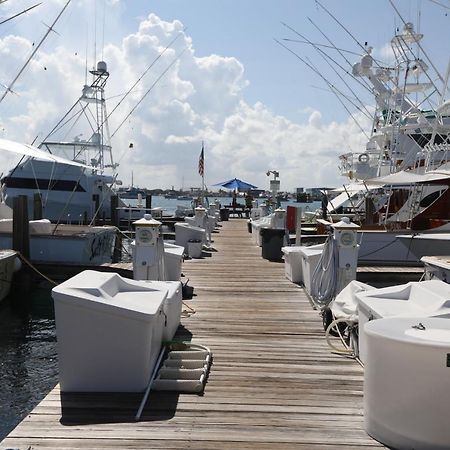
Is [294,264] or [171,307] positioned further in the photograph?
[294,264]

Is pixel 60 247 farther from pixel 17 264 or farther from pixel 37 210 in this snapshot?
pixel 37 210

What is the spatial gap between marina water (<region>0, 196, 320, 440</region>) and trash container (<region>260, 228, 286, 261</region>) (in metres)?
5.92

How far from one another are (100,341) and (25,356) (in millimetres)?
5182

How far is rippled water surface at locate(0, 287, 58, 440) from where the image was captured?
726cm

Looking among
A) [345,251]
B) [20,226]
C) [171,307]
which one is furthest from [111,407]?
[20,226]

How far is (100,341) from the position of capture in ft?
16.3

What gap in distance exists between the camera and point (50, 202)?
1390 inches

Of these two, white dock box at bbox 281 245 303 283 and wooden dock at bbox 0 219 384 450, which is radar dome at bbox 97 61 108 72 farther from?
wooden dock at bbox 0 219 384 450

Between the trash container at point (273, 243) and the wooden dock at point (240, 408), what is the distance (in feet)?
26.9

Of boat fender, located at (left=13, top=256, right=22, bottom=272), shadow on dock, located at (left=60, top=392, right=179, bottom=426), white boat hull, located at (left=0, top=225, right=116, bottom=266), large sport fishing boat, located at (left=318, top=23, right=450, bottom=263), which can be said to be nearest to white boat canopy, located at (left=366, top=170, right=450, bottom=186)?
large sport fishing boat, located at (left=318, top=23, right=450, bottom=263)

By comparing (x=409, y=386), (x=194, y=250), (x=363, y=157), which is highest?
(x=363, y=157)

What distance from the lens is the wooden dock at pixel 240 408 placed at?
4.11 metres

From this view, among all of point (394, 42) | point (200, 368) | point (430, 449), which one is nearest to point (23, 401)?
point (200, 368)

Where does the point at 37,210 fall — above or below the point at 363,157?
below
